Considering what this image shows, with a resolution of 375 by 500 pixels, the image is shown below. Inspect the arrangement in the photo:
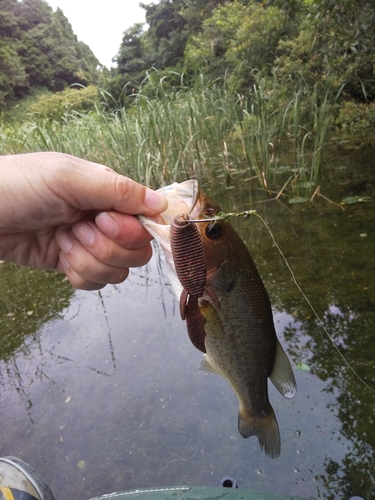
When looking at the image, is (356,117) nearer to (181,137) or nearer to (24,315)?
(181,137)

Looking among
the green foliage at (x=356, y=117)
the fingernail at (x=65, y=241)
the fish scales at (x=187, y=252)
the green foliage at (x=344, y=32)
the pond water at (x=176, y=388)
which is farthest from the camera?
the green foliage at (x=356, y=117)

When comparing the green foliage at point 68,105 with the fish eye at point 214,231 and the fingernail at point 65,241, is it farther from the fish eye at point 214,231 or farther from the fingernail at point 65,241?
the fish eye at point 214,231

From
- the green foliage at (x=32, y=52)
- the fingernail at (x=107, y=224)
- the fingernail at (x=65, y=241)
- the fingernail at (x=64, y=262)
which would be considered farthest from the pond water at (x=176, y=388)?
the green foliage at (x=32, y=52)

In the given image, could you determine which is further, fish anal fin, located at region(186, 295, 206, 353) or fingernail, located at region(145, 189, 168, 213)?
fingernail, located at region(145, 189, 168, 213)

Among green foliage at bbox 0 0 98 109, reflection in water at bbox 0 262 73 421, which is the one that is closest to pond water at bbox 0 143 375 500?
reflection in water at bbox 0 262 73 421

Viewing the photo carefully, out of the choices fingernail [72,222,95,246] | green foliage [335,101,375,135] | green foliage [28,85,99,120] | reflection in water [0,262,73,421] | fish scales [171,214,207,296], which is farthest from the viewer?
green foliage [335,101,375,135]

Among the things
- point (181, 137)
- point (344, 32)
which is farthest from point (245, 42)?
point (181, 137)

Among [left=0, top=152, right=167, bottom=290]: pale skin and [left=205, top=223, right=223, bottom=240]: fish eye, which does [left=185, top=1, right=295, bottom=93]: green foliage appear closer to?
[left=0, top=152, right=167, bottom=290]: pale skin
